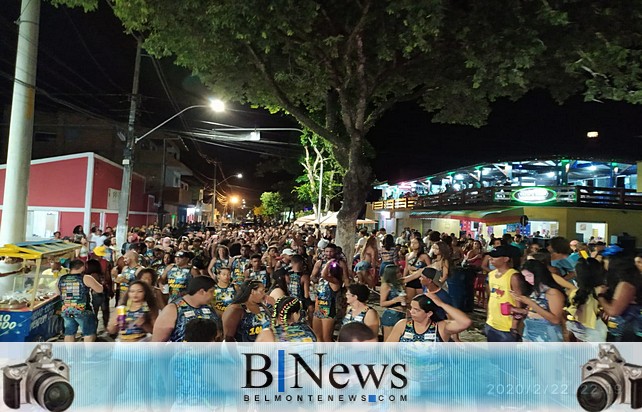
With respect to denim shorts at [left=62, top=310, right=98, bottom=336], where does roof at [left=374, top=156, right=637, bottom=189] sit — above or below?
above

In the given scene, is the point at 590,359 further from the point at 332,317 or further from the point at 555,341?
the point at 332,317

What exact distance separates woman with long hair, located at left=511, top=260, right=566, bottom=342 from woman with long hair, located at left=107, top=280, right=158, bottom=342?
160 inches

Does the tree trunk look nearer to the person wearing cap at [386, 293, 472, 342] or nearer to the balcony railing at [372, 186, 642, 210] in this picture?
the person wearing cap at [386, 293, 472, 342]

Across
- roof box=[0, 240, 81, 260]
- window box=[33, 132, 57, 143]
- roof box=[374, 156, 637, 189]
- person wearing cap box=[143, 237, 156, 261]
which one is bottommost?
person wearing cap box=[143, 237, 156, 261]

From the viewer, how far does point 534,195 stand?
64.7 feet

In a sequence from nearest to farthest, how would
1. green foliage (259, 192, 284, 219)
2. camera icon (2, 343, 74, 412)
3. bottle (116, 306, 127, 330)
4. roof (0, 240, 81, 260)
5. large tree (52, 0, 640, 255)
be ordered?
1. camera icon (2, 343, 74, 412)
2. bottle (116, 306, 127, 330)
3. roof (0, 240, 81, 260)
4. large tree (52, 0, 640, 255)
5. green foliage (259, 192, 284, 219)

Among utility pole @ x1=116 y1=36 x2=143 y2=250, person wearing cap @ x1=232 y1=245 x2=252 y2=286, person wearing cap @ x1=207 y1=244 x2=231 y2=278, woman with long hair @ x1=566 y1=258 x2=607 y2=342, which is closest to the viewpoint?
woman with long hair @ x1=566 y1=258 x2=607 y2=342

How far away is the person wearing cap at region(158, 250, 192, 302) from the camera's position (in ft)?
23.0

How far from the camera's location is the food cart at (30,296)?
5.95 m

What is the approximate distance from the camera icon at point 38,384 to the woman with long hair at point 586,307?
564 centimetres

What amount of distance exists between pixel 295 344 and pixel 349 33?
7.34m

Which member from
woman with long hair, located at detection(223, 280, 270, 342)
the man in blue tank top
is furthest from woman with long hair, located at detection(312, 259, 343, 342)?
the man in blue tank top

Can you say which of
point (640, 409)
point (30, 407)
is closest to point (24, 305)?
point (30, 407)

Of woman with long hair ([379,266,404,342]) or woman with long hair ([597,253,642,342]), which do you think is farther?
woman with long hair ([379,266,404,342])
